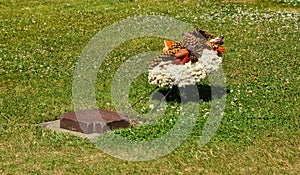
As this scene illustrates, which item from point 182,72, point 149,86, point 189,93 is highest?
point 182,72

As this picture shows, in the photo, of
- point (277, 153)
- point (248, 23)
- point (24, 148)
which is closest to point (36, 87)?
point (24, 148)

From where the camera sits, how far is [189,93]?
10555 millimetres

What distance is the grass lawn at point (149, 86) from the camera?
820cm

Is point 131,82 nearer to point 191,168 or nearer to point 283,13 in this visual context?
point 191,168

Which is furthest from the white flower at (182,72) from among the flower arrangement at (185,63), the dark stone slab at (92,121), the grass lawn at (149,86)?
the dark stone slab at (92,121)

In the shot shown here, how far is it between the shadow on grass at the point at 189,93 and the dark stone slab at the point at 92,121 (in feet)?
3.97

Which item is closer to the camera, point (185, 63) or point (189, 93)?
point (185, 63)

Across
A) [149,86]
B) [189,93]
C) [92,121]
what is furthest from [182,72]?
[92,121]

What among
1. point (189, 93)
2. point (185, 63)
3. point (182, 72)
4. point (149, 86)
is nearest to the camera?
point (182, 72)

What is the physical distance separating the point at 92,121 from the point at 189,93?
208cm

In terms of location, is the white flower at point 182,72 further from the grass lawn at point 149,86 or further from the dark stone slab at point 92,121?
the dark stone slab at point 92,121

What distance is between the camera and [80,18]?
17.3 metres

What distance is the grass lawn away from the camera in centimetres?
820

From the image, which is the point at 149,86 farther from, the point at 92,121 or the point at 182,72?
the point at 92,121
